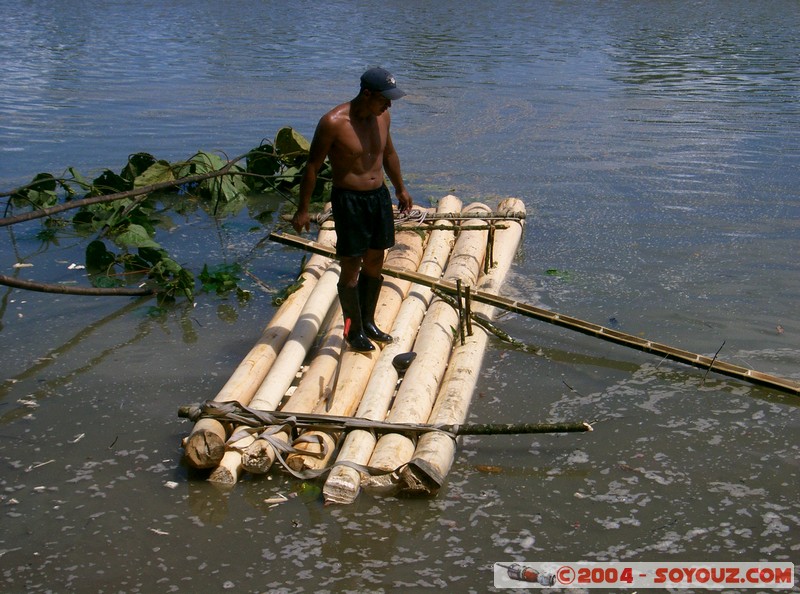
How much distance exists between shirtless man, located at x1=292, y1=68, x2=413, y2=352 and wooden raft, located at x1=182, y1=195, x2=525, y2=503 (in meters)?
0.32

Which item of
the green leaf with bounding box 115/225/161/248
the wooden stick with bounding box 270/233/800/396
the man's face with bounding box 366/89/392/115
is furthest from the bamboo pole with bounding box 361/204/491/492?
the green leaf with bounding box 115/225/161/248

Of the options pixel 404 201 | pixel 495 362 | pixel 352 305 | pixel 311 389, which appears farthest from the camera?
pixel 404 201

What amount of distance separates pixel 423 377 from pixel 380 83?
185 cm

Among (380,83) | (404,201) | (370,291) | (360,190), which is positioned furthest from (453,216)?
(380,83)

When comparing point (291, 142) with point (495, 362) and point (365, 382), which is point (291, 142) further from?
point (365, 382)

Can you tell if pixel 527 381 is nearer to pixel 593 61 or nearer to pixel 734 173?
pixel 734 173

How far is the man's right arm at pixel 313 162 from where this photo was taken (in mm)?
5945

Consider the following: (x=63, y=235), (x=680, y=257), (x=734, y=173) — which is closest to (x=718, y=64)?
(x=734, y=173)

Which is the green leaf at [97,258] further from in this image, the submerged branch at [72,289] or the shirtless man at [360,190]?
the shirtless man at [360,190]

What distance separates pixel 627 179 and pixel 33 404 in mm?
7579

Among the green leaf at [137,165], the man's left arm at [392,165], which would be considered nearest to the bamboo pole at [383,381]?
the man's left arm at [392,165]

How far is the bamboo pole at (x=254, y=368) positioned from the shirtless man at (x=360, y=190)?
0.58 m

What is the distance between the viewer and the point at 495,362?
6.77 metres

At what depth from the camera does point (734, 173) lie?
37.7 ft
